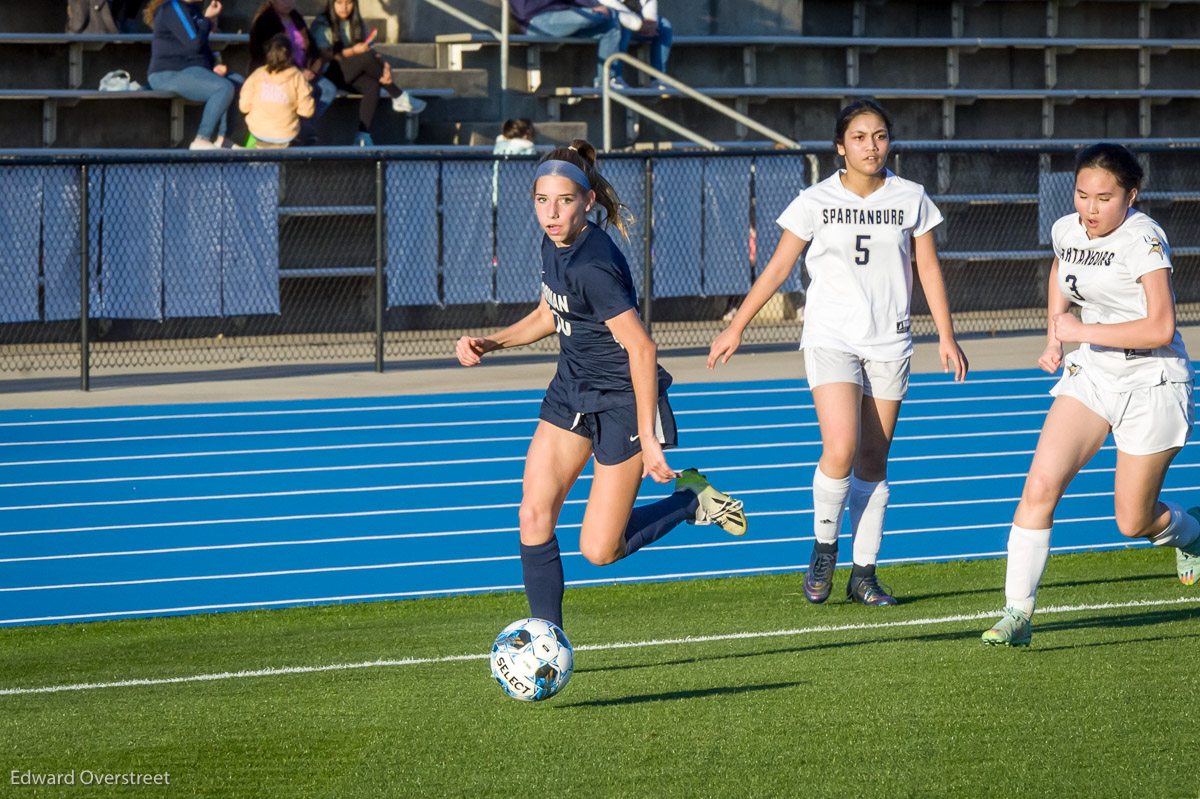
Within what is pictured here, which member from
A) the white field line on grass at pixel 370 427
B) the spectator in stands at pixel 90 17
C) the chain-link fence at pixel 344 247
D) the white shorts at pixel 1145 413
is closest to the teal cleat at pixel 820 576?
the white shorts at pixel 1145 413

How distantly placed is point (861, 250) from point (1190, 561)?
1.93m

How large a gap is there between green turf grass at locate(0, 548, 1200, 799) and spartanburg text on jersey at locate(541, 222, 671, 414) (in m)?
1.06

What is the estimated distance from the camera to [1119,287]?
586 centimetres

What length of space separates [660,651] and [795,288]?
33.9ft

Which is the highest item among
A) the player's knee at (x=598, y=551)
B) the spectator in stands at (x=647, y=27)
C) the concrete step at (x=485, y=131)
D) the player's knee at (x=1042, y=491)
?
the spectator in stands at (x=647, y=27)

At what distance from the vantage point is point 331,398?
41.8 ft

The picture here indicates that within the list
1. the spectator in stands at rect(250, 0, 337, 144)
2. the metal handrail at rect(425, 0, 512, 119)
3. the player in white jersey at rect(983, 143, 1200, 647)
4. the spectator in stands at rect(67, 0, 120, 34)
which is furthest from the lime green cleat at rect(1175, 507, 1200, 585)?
the spectator in stands at rect(67, 0, 120, 34)

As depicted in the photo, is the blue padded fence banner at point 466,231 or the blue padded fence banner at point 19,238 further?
the blue padded fence banner at point 466,231

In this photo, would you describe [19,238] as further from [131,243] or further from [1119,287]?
[1119,287]

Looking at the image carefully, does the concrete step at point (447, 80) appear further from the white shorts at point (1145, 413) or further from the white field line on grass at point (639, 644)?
the white shorts at point (1145, 413)

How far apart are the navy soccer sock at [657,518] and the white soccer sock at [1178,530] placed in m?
1.88

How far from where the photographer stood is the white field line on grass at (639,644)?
6230mm

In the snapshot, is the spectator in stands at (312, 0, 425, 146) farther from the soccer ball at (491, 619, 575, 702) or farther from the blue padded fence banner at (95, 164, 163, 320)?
the soccer ball at (491, 619, 575, 702)

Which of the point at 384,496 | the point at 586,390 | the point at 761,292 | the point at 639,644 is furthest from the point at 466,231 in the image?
the point at 586,390
